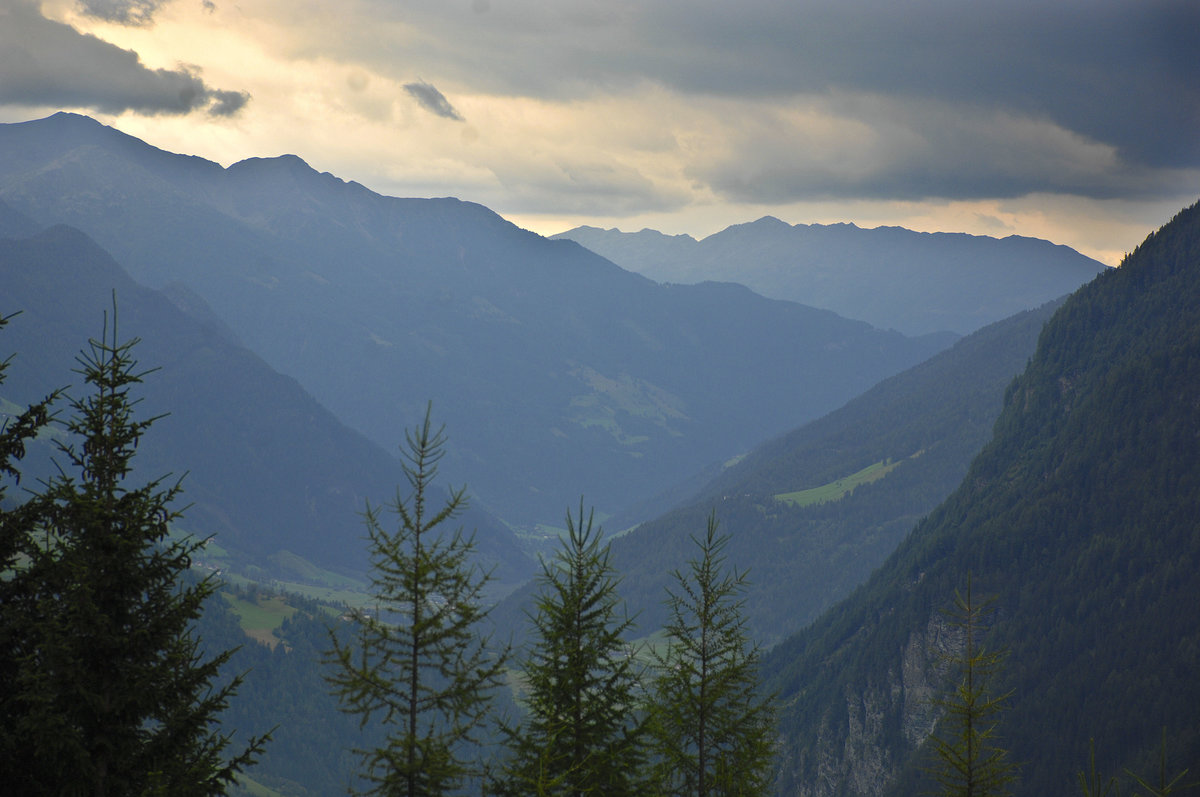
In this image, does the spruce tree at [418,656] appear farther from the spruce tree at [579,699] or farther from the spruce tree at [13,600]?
the spruce tree at [13,600]

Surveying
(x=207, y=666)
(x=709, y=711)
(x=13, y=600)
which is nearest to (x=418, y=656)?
(x=207, y=666)

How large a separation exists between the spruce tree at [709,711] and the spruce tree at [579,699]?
5.13ft

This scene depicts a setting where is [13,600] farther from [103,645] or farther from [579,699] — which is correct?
[579,699]

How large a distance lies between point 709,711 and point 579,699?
431 centimetres

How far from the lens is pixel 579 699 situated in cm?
2577

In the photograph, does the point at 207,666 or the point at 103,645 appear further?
the point at 207,666

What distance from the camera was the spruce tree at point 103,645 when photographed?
19.0 metres

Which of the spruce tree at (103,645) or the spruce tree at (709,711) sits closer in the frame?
the spruce tree at (103,645)

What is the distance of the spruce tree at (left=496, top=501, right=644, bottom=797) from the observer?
2517 cm

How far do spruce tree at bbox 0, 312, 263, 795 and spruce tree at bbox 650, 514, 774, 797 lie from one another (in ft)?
39.1

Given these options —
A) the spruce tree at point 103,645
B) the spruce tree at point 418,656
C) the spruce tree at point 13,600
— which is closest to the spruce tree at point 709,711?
the spruce tree at point 418,656

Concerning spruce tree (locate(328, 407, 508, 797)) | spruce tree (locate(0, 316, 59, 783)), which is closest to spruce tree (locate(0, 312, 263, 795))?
spruce tree (locate(0, 316, 59, 783))

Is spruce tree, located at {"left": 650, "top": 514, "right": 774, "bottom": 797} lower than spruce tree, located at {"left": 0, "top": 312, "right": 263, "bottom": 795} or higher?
lower

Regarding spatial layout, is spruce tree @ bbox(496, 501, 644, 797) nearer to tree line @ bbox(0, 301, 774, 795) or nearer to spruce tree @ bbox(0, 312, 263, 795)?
tree line @ bbox(0, 301, 774, 795)
